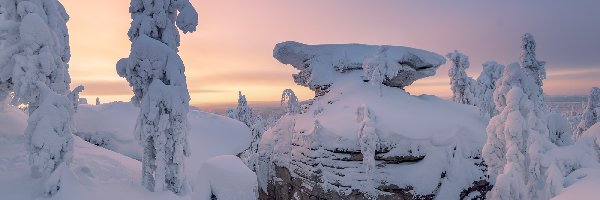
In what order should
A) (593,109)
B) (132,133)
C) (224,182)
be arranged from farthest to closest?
(593,109)
(132,133)
(224,182)

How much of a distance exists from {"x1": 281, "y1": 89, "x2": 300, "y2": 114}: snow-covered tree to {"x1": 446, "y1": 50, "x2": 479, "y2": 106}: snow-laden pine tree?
12.5 m

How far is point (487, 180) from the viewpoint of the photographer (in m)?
16.5

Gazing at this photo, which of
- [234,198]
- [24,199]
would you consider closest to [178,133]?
[24,199]

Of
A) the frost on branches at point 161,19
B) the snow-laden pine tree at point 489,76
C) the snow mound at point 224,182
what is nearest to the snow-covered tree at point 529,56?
the snow-laden pine tree at point 489,76

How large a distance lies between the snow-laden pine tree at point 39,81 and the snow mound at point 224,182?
26.5ft

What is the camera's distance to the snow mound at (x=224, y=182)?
22.7 feet

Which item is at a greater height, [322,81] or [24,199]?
[322,81]

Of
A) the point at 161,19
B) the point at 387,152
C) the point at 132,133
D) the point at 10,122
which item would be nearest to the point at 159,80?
the point at 161,19

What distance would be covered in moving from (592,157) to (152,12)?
15316mm

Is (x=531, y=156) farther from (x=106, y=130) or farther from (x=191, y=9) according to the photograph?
(x=106, y=130)

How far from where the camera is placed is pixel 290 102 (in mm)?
21453

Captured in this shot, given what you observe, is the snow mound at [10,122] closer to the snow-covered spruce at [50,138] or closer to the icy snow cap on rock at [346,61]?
the snow-covered spruce at [50,138]

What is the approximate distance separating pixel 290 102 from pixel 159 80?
772cm

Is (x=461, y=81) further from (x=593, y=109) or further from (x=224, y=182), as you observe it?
(x=224, y=182)
